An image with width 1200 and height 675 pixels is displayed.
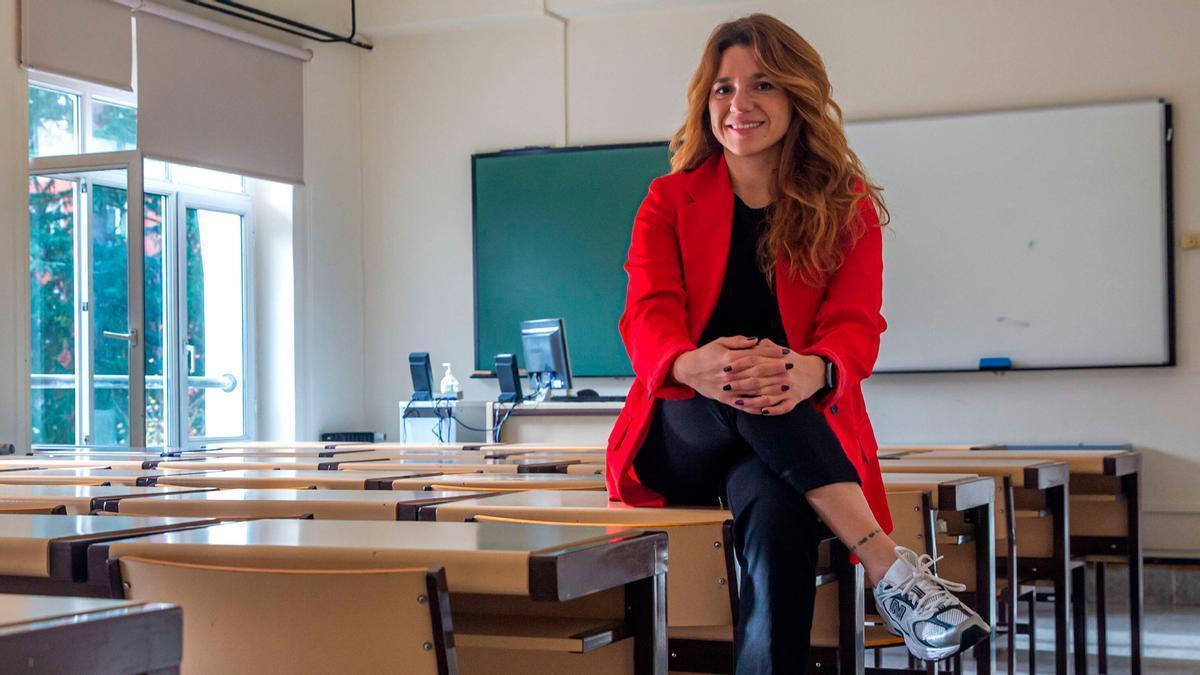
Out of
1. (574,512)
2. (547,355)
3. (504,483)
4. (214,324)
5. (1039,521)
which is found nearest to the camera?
(574,512)

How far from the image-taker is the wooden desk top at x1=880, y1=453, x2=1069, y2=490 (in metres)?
2.62

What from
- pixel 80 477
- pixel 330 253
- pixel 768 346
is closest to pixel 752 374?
pixel 768 346

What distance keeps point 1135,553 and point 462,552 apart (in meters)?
2.84

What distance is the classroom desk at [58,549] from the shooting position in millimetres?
1273

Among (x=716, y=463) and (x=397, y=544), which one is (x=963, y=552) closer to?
(x=716, y=463)

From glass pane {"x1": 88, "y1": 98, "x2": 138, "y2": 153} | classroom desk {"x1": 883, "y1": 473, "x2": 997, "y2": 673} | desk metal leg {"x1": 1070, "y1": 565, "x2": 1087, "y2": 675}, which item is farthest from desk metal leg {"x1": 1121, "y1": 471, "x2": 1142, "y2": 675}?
glass pane {"x1": 88, "y1": 98, "x2": 138, "y2": 153}

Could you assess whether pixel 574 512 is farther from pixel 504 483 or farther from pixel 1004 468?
pixel 1004 468

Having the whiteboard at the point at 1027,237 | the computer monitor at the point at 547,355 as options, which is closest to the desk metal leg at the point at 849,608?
the computer monitor at the point at 547,355

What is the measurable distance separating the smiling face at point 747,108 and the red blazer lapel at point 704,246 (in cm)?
8

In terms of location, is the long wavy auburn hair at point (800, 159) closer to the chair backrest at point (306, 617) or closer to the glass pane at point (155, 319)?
the chair backrest at point (306, 617)

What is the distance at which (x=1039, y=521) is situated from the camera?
3.15 metres

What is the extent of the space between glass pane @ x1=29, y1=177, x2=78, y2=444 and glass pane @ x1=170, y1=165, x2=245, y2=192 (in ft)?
3.01

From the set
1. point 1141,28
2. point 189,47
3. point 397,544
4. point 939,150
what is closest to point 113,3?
point 189,47

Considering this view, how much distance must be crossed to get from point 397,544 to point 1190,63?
19.7 feet
